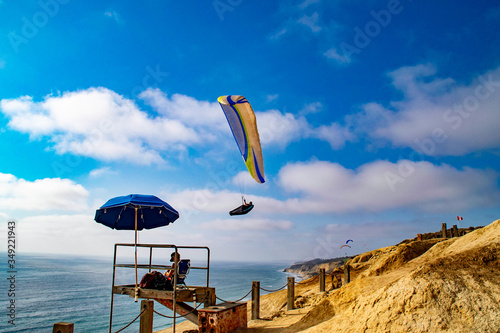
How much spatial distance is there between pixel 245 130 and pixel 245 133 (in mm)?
115

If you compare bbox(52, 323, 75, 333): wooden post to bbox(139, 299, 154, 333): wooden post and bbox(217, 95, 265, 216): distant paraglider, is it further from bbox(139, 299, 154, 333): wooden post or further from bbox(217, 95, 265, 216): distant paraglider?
bbox(217, 95, 265, 216): distant paraglider

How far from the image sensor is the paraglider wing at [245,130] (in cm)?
1225

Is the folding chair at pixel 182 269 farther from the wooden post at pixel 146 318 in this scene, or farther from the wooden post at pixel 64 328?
the wooden post at pixel 64 328

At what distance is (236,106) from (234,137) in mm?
1195

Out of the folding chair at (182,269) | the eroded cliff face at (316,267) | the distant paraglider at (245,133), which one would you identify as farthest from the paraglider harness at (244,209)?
the eroded cliff face at (316,267)

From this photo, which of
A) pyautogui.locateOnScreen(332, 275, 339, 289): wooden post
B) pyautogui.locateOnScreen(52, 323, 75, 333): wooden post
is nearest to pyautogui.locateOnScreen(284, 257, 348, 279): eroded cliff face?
pyautogui.locateOnScreen(332, 275, 339, 289): wooden post

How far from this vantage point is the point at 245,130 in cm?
1248

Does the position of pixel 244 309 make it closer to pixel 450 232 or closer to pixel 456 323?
pixel 456 323

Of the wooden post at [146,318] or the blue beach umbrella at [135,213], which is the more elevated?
the blue beach umbrella at [135,213]

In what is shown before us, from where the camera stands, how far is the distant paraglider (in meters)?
12.2

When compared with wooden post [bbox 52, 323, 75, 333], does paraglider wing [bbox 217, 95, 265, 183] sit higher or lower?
higher

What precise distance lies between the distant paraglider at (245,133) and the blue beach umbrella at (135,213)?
2624 mm

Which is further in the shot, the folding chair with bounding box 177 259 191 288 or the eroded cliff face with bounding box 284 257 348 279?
the eroded cliff face with bounding box 284 257 348 279

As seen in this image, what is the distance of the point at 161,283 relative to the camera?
9719 millimetres
